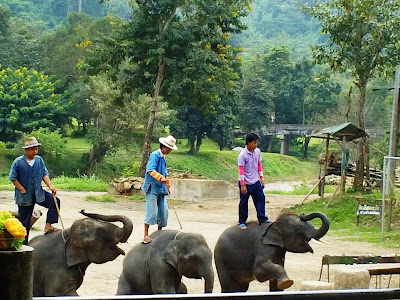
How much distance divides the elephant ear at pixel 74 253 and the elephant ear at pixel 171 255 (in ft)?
3.02

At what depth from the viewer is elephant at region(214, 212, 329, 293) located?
8.80 metres

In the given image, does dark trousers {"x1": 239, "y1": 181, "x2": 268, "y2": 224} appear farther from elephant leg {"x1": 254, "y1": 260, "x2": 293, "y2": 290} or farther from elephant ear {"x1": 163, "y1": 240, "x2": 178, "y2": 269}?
elephant ear {"x1": 163, "y1": 240, "x2": 178, "y2": 269}

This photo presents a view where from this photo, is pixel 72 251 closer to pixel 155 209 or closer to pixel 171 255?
pixel 171 255

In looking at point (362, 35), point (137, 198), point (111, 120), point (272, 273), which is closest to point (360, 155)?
point (362, 35)

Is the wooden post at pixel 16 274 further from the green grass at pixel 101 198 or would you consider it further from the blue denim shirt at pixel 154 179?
the green grass at pixel 101 198

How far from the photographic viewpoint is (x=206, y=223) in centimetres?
1967

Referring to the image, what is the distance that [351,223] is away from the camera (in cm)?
1920

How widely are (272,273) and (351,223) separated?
36.2 feet

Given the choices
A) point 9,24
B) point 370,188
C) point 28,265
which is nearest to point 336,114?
point 9,24

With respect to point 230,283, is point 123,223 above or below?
above

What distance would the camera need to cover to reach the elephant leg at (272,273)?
329 inches

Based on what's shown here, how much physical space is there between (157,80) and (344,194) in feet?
33.9

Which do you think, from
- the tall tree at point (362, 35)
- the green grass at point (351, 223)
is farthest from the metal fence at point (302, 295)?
the tall tree at point (362, 35)

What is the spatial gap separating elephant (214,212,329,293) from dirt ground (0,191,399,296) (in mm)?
1066
